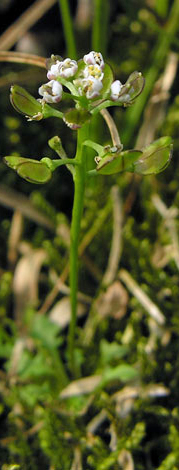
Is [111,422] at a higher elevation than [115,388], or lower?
lower

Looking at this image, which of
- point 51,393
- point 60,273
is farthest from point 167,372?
point 60,273

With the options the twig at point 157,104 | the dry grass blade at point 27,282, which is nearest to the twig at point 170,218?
the twig at point 157,104

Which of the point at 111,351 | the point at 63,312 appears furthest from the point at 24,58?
the point at 111,351

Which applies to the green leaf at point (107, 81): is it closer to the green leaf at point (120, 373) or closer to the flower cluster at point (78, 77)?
the flower cluster at point (78, 77)

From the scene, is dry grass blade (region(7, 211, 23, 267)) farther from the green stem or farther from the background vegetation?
the green stem

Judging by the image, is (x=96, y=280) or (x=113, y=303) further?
(x=96, y=280)

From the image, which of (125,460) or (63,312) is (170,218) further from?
(125,460)

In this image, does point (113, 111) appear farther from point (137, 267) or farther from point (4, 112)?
point (137, 267)
